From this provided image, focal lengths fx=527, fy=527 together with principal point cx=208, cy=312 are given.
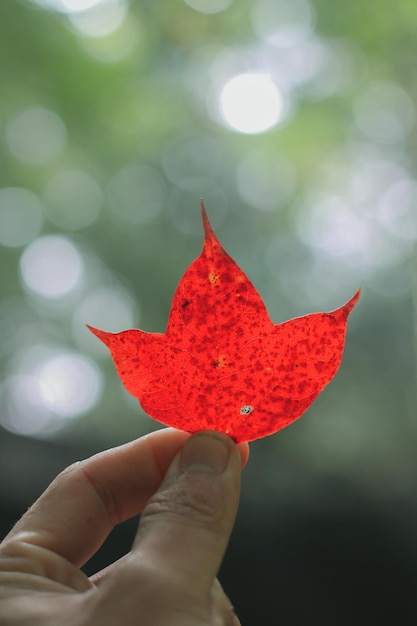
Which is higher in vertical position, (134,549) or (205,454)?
(205,454)

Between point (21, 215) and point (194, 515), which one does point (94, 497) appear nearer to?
point (194, 515)

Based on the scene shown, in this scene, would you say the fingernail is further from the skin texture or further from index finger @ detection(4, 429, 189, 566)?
index finger @ detection(4, 429, 189, 566)

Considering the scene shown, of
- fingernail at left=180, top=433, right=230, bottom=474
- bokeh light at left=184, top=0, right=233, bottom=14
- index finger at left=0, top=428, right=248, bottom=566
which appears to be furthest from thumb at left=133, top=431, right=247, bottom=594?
bokeh light at left=184, top=0, right=233, bottom=14

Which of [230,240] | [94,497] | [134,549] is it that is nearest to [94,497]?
[94,497]

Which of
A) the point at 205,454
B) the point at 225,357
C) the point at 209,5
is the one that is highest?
the point at 209,5

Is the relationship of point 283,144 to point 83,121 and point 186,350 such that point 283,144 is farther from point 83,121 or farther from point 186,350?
point 186,350

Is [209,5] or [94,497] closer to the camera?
[94,497]
